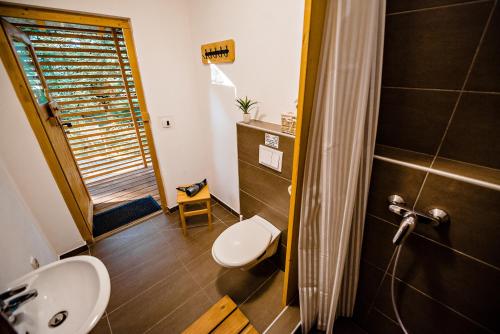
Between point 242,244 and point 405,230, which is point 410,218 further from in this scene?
point 242,244

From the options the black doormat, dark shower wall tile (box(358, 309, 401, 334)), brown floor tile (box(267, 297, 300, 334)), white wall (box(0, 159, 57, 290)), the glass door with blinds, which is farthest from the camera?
the glass door with blinds

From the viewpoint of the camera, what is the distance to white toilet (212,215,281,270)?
144 centimetres

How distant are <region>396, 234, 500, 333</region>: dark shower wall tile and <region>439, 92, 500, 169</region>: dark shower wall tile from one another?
0.41 m

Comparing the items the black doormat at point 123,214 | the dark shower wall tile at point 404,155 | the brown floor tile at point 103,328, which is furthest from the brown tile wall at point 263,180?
the black doormat at point 123,214

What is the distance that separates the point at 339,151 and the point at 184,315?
→ 1573 mm

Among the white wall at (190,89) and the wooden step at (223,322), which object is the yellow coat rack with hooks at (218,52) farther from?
the wooden step at (223,322)

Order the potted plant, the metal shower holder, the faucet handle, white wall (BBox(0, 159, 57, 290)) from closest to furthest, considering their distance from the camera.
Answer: the faucet handle → the metal shower holder → white wall (BBox(0, 159, 57, 290)) → the potted plant

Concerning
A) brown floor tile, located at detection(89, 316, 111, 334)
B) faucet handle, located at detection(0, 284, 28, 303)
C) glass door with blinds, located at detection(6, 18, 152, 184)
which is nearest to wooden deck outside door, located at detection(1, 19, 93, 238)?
glass door with blinds, located at detection(6, 18, 152, 184)

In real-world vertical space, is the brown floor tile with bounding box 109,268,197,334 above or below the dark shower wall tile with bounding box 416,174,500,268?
below

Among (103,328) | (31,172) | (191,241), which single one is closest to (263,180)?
(191,241)

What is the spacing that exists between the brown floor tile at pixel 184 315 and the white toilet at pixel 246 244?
1.32 ft

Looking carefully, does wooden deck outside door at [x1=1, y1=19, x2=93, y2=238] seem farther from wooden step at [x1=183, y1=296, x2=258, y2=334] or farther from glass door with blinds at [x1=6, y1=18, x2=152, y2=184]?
wooden step at [x1=183, y1=296, x2=258, y2=334]

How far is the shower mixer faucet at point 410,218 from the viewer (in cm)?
83

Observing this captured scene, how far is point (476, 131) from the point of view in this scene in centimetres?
82
